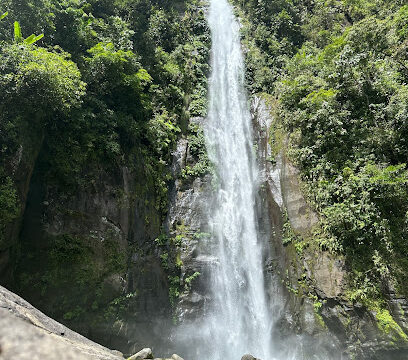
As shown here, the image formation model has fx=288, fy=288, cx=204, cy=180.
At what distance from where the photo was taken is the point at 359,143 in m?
10.8

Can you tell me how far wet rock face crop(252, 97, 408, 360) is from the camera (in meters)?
8.74

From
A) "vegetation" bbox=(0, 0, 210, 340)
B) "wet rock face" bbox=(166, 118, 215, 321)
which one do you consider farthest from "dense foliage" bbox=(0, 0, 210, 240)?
"wet rock face" bbox=(166, 118, 215, 321)

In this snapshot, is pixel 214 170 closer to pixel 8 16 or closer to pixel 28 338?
pixel 8 16

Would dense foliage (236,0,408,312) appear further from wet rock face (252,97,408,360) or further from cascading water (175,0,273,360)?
cascading water (175,0,273,360)

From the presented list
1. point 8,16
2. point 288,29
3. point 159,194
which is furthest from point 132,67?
point 288,29

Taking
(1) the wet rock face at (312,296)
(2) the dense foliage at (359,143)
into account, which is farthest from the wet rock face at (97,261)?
(2) the dense foliage at (359,143)

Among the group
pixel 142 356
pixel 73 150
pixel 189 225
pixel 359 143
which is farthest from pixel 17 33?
pixel 359 143

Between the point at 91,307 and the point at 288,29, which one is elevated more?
the point at 288,29

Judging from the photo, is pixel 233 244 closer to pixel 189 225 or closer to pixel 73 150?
pixel 189 225

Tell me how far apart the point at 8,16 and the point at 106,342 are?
36.3 feet

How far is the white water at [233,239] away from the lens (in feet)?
34.6

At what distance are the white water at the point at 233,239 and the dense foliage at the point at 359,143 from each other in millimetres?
2457

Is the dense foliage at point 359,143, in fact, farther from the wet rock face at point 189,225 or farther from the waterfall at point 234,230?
the wet rock face at point 189,225

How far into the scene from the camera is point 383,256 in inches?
361
